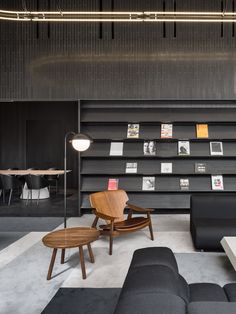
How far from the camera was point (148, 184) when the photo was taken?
5934mm

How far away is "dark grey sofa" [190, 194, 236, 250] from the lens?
3.50m

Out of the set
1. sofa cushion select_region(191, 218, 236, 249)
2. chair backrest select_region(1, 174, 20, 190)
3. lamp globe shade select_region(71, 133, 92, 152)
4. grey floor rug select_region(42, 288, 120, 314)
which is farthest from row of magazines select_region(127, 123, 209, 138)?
grey floor rug select_region(42, 288, 120, 314)

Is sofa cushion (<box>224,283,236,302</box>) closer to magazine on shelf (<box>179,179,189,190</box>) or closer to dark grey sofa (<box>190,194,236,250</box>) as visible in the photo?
dark grey sofa (<box>190,194,236,250</box>)

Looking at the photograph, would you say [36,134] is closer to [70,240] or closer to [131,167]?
[131,167]

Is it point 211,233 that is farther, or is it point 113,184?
point 113,184

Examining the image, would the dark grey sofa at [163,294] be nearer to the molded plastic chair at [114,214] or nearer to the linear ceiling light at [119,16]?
the molded plastic chair at [114,214]

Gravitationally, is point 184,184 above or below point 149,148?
below

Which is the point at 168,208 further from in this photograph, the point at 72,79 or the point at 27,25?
the point at 27,25

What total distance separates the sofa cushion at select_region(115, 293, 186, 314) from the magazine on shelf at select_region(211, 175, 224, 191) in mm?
4811

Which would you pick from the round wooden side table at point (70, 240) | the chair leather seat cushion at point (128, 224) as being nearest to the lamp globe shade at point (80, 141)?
the round wooden side table at point (70, 240)

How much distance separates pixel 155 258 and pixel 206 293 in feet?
1.23

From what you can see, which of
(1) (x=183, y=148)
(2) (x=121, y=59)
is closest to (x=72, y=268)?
(1) (x=183, y=148)

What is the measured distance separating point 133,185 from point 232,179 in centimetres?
208

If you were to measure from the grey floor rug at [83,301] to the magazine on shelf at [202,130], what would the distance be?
400 cm
